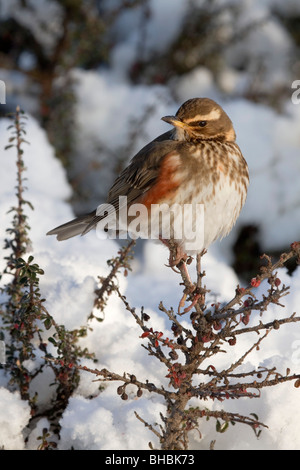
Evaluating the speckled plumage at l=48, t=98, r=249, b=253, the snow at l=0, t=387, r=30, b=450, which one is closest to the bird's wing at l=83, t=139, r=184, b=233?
the speckled plumage at l=48, t=98, r=249, b=253

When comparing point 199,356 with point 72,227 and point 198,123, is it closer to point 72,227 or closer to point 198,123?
point 198,123

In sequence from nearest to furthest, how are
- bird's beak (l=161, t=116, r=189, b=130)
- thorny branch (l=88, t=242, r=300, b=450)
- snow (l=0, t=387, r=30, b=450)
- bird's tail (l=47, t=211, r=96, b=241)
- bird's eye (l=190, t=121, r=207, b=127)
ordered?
thorny branch (l=88, t=242, r=300, b=450)
snow (l=0, t=387, r=30, b=450)
bird's beak (l=161, t=116, r=189, b=130)
bird's eye (l=190, t=121, r=207, b=127)
bird's tail (l=47, t=211, r=96, b=241)

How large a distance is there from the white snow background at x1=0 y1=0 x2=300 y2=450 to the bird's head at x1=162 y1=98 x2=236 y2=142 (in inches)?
32.2

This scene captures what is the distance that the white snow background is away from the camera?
253 cm

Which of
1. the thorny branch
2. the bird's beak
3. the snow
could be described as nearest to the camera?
the thorny branch

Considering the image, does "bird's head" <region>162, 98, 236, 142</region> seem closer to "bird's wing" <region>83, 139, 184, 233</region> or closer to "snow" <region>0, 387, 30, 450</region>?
"bird's wing" <region>83, 139, 184, 233</region>

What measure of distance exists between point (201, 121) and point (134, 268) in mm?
1775

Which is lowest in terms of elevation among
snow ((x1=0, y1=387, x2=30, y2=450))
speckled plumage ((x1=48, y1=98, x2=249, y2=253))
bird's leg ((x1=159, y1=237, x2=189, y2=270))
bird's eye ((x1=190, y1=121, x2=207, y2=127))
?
snow ((x1=0, y1=387, x2=30, y2=450))

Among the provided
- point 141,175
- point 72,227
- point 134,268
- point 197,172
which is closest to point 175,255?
point 197,172

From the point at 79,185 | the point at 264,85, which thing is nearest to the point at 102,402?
the point at 79,185

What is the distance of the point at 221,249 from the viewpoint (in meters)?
5.01

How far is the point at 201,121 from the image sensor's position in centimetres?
278
